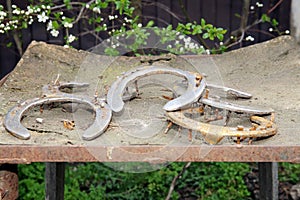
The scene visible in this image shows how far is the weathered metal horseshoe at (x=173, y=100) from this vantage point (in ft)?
5.44

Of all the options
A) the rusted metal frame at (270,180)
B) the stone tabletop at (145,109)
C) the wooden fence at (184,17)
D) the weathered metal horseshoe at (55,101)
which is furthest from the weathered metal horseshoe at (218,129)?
the wooden fence at (184,17)

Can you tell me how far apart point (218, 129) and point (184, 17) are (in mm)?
2346

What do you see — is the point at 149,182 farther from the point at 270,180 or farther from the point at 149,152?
the point at 149,152

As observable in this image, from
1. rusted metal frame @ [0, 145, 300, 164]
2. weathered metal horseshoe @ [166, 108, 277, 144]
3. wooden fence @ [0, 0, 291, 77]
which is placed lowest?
rusted metal frame @ [0, 145, 300, 164]

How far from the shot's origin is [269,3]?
3.85 meters

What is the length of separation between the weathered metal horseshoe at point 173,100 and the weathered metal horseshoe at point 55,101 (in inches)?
1.5

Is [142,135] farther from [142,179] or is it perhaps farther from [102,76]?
[142,179]

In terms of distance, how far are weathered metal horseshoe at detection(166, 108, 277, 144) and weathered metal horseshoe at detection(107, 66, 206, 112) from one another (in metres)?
0.05

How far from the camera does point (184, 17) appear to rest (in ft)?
12.5

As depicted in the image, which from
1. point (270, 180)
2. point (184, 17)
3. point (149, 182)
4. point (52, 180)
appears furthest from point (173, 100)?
point (184, 17)

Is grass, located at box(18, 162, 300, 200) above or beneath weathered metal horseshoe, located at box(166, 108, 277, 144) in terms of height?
beneath

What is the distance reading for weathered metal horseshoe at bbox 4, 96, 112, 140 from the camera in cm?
158

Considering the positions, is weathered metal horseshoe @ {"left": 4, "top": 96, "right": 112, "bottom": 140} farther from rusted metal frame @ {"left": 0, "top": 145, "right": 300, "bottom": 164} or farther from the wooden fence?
the wooden fence

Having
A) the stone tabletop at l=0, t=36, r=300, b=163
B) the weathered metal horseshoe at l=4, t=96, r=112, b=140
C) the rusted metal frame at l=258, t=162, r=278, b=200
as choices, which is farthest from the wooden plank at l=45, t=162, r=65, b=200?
the rusted metal frame at l=258, t=162, r=278, b=200
